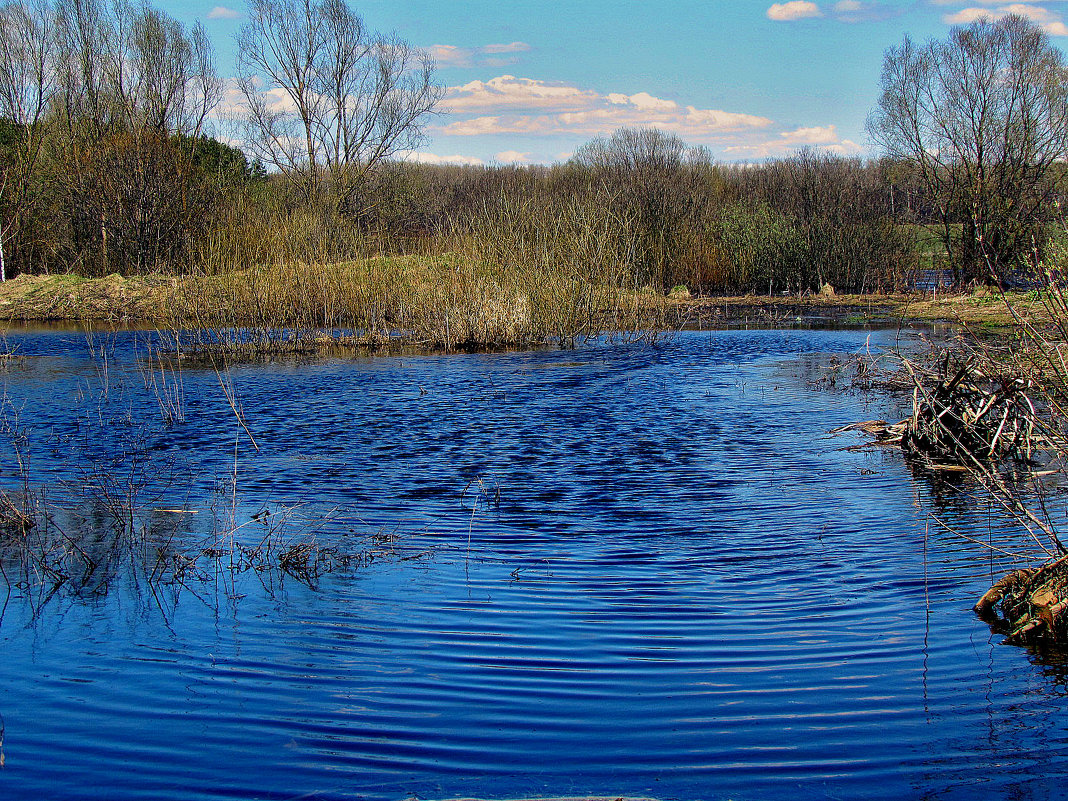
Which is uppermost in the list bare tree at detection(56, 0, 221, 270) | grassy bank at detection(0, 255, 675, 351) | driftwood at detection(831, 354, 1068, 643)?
bare tree at detection(56, 0, 221, 270)

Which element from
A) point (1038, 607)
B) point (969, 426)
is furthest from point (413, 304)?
point (1038, 607)

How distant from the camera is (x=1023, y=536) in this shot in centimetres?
565

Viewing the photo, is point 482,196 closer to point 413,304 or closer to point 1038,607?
point 413,304

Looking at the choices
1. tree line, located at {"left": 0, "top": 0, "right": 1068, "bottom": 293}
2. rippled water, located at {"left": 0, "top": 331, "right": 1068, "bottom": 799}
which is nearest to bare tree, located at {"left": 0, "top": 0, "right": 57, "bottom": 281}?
tree line, located at {"left": 0, "top": 0, "right": 1068, "bottom": 293}

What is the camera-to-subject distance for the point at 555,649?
409cm

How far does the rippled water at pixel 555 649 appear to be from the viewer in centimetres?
308

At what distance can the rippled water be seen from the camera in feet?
10.1

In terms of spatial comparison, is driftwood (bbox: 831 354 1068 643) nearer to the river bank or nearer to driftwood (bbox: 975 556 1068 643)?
driftwood (bbox: 975 556 1068 643)

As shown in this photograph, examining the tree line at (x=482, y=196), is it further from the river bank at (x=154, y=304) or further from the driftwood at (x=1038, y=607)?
the driftwood at (x=1038, y=607)

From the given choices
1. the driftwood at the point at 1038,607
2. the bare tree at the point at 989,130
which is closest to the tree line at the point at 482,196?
the bare tree at the point at 989,130

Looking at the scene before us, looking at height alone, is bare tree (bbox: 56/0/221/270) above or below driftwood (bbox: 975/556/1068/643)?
above

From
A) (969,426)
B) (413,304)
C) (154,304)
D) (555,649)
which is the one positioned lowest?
(555,649)

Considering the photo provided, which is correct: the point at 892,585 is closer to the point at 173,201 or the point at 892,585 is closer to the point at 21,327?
the point at 21,327

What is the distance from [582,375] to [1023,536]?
9985mm
